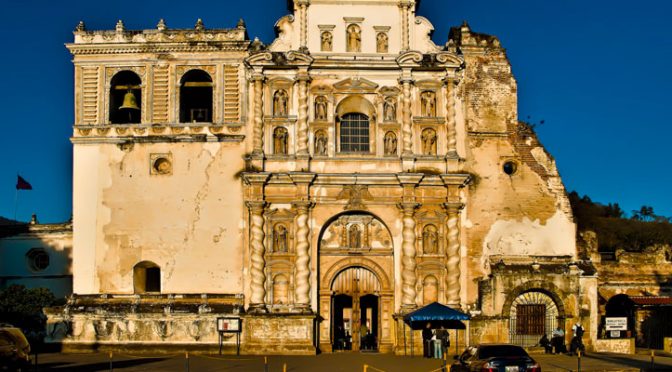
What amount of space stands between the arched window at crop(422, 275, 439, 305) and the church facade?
0.20 m

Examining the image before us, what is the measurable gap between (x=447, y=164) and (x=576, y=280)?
7.89 meters

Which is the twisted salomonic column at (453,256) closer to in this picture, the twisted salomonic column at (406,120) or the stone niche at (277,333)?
the twisted salomonic column at (406,120)

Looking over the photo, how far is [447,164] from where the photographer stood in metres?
41.3

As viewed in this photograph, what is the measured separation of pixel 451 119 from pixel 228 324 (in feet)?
45.8

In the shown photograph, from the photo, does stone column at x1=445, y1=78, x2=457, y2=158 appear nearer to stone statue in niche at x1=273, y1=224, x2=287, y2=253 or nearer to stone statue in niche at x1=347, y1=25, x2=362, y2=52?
stone statue in niche at x1=347, y1=25, x2=362, y2=52

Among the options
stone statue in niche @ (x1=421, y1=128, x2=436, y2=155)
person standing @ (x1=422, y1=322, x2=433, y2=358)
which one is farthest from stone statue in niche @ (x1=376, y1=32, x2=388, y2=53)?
person standing @ (x1=422, y1=322, x2=433, y2=358)

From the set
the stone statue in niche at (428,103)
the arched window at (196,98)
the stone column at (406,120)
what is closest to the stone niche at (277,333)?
the stone column at (406,120)

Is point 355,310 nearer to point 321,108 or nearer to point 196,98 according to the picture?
point 321,108

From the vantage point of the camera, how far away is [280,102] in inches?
1642

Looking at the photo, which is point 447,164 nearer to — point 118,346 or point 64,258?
point 118,346

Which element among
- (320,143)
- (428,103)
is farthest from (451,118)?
(320,143)

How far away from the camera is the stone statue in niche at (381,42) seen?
4250 centimetres

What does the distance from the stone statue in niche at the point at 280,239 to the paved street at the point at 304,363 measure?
533 cm

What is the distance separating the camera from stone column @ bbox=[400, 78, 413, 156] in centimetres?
4122
